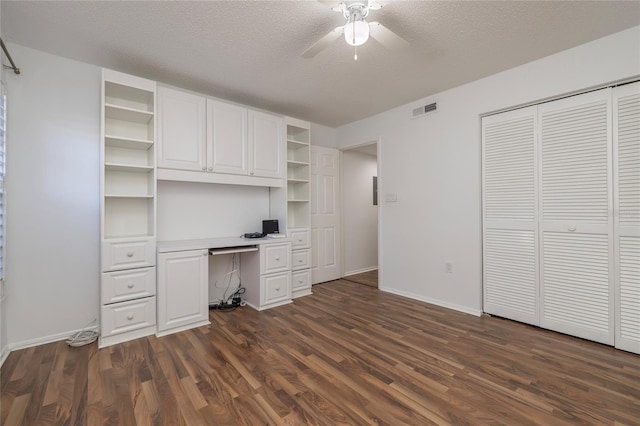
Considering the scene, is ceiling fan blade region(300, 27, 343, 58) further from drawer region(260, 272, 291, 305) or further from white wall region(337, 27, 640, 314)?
drawer region(260, 272, 291, 305)

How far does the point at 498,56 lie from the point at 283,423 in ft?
11.0

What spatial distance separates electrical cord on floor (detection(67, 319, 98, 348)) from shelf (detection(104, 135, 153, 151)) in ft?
5.79

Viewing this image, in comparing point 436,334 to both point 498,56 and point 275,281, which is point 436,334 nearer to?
point 275,281

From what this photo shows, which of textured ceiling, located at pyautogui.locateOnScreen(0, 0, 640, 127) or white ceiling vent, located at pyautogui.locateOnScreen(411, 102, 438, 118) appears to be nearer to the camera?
textured ceiling, located at pyautogui.locateOnScreen(0, 0, 640, 127)

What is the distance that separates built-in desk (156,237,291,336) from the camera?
2.66 metres

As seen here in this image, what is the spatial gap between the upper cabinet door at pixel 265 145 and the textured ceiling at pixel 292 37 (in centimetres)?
43

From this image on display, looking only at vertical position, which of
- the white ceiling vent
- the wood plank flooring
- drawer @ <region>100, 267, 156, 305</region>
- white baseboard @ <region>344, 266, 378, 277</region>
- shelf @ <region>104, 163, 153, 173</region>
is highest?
the white ceiling vent

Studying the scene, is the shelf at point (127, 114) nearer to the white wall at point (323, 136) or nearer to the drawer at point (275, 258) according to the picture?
the drawer at point (275, 258)

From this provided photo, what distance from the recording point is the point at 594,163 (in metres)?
2.40

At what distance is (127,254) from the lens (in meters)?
2.50

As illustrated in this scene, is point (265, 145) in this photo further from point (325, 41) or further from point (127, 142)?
point (325, 41)

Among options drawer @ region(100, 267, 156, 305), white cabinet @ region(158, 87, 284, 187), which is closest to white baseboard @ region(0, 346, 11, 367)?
drawer @ region(100, 267, 156, 305)

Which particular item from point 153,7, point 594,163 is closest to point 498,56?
point 594,163

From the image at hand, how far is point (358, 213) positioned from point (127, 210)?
3.51 m
